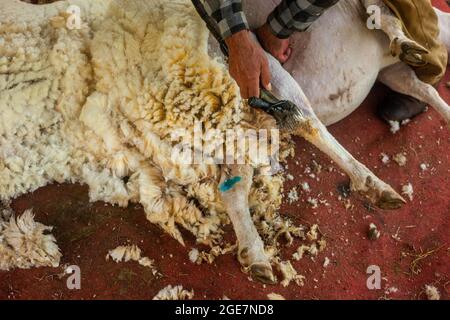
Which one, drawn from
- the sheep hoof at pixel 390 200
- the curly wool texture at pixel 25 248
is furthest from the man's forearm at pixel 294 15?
the curly wool texture at pixel 25 248

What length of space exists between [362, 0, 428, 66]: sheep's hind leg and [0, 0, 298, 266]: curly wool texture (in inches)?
25.7

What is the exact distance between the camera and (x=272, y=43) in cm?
195

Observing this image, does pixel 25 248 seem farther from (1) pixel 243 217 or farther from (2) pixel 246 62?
(2) pixel 246 62

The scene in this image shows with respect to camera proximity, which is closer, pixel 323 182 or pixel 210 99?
pixel 210 99

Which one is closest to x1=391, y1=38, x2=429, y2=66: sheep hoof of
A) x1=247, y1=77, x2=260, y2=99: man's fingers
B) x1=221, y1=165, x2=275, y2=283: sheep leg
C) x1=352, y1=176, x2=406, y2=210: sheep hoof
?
x1=352, y1=176, x2=406, y2=210: sheep hoof

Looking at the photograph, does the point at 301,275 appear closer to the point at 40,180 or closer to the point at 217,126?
the point at 217,126

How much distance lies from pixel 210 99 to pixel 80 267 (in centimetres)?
85

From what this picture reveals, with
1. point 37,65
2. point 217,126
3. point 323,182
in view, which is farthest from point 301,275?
point 37,65

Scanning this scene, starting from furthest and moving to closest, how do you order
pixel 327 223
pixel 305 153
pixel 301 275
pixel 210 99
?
pixel 305 153
pixel 327 223
pixel 301 275
pixel 210 99

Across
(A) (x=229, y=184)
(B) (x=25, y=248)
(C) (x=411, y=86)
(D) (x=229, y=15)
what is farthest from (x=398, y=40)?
(B) (x=25, y=248)

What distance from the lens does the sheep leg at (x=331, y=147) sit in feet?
5.68

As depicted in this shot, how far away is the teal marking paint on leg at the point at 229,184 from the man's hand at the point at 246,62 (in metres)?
0.38

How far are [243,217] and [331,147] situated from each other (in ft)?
1.46

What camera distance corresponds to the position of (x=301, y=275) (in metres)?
1.97
